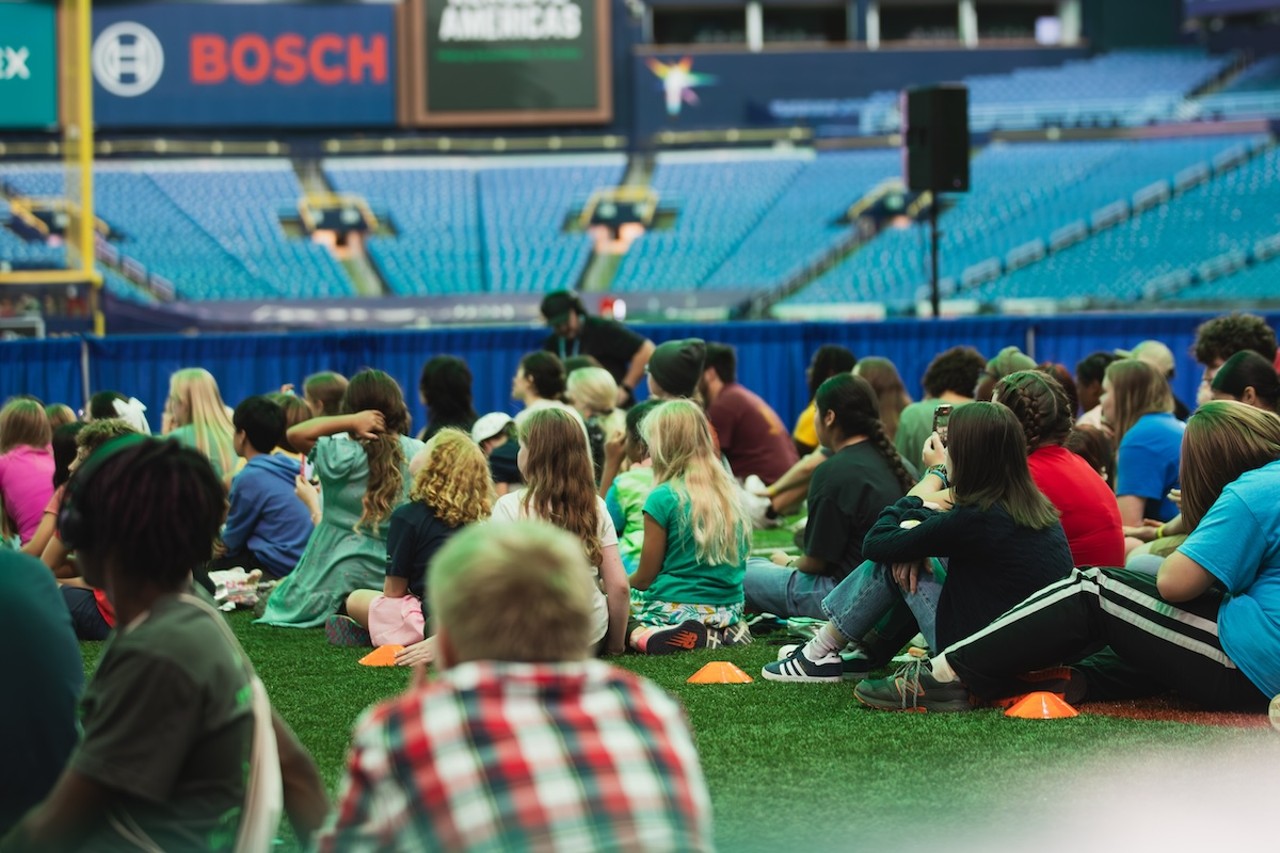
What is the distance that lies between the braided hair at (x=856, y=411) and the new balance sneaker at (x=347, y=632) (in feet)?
7.24

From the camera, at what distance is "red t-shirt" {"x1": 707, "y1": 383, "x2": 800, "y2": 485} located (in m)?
10.8

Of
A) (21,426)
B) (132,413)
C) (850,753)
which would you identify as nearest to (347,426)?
(132,413)

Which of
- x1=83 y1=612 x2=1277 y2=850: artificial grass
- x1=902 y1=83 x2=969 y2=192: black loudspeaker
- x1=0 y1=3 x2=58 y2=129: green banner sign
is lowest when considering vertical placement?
x1=83 y1=612 x2=1277 y2=850: artificial grass

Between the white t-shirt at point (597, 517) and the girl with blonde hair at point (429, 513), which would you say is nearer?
the white t-shirt at point (597, 517)

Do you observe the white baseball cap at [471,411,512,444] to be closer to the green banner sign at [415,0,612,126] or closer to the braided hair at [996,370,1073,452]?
the braided hair at [996,370,1073,452]

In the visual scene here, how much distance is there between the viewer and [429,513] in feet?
21.2

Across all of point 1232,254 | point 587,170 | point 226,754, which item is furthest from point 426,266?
point 226,754

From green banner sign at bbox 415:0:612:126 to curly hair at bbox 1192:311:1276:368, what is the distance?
26399 millimetres

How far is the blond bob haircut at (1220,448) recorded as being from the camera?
5.05 meters

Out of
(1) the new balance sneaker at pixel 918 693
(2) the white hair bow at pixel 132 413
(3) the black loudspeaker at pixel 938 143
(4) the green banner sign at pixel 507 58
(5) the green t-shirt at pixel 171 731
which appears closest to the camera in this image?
(5) the green t-shirt at pixel 171 731

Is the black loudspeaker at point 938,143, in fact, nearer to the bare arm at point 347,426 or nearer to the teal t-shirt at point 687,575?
the teal t-shirt at point 687,575

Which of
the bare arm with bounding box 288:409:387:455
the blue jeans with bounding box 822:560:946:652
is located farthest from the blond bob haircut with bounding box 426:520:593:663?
the bare arm with bounding box 288:409:387:455

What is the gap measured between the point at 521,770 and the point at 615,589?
4.12 m

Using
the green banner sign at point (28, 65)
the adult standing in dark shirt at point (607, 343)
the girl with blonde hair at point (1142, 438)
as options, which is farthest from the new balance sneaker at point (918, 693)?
the green banner sign at point (28, 65)
